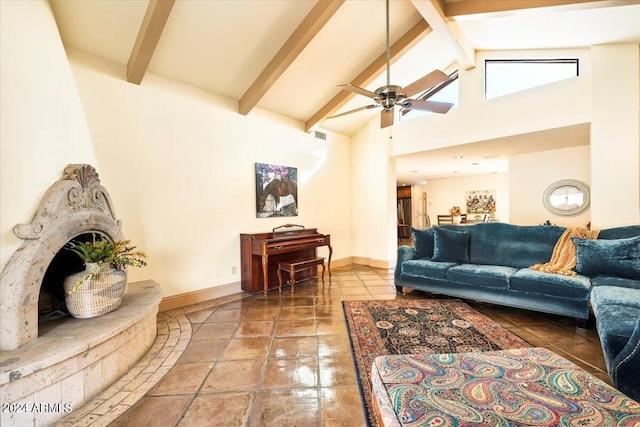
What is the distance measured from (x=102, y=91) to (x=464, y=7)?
4204 mm

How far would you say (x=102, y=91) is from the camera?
2900 mm

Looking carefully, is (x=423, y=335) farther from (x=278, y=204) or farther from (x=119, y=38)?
(x=119, y=38)

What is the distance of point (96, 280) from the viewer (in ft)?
6.63

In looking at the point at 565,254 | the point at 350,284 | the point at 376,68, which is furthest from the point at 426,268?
the point at 376,68

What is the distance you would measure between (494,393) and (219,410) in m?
1.54

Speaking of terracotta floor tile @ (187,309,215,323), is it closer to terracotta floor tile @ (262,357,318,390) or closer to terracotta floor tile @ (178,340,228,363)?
terracotta floor tile @ (178,340,228,363)

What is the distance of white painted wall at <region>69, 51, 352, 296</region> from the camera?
2953 mm

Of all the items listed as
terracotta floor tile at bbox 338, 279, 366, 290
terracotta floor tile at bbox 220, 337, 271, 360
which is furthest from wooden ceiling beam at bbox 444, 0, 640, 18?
terracotta floor tile at bbox 220, 337, 271, 360

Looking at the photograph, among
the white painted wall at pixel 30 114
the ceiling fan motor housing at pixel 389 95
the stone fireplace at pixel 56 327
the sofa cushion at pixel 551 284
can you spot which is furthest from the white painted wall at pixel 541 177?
the white painted wall at pixel 30 114

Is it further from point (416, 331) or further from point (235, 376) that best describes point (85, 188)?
point (416, 331)

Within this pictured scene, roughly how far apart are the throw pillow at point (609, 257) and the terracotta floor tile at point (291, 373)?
316cm

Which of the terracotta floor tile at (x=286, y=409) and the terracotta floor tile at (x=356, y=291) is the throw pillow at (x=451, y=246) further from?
the terracotta floor tile at (x=286, y=409)

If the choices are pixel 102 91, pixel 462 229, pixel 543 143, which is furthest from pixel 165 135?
pixel 543 143

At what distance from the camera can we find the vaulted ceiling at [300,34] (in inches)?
105
